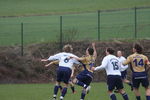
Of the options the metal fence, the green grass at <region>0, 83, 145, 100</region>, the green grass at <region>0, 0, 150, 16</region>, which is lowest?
the green grass at <region>0, 83, 145, 100</region>

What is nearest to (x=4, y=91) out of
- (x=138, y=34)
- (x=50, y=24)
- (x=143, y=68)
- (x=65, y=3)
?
(x=143, y=68)

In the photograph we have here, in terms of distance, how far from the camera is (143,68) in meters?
16.9

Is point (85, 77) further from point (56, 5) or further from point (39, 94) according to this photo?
point (56, 5)

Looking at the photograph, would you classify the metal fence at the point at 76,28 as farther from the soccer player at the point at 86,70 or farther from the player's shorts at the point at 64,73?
the player's shorts at the point at 64,73

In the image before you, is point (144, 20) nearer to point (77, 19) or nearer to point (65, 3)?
point (77, 19)

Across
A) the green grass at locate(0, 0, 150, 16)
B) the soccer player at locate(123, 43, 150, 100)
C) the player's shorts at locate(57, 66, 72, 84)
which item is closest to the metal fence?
the green grass at locate(0, 0, 150, 16)

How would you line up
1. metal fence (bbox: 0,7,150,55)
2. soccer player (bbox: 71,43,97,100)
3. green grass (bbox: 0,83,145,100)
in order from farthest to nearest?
1. metal fence (bbox: 0,7,150,55)
2. green grass (bbox: 0,83,145,100)
3. soccer player (bbox: 71,43,97,100)

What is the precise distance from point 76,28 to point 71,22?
10.6 feet

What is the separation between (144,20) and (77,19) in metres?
5.45

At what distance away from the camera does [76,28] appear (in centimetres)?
3578

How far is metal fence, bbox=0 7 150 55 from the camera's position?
33.2m

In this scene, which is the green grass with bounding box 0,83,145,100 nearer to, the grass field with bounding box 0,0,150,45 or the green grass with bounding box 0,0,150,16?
the grass field with bounding box 0,0,150,45

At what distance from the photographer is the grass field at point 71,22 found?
34188 mm

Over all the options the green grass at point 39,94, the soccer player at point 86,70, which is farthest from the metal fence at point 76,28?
the soccer player at point 86,70
